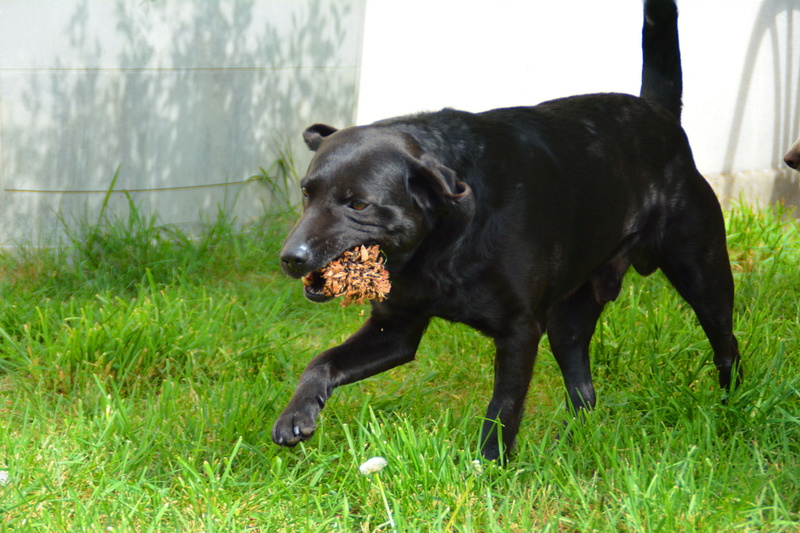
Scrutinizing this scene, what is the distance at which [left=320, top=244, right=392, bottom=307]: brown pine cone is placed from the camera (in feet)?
8.58

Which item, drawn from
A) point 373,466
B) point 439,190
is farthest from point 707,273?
point 373,466

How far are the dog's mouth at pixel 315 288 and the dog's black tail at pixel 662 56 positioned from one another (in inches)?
66.9

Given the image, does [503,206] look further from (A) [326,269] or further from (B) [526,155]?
(A) [326,269]

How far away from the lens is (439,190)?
2660mm

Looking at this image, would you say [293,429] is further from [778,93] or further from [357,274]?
[778,93]

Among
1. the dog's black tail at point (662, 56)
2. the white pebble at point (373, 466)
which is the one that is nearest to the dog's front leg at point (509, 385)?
the white pebble at point (373, 466)

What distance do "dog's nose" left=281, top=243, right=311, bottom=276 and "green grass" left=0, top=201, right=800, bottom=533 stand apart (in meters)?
0.58

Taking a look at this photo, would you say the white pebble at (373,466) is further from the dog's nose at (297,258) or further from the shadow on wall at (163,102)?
the shadow on wall at (163,102)

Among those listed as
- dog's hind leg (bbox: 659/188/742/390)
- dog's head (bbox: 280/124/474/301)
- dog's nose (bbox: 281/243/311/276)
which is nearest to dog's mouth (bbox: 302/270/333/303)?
dog's head (bbox: 280/124/474/301)

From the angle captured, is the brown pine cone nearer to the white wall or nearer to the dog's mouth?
the dog's mouth

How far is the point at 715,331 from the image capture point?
11.4ft

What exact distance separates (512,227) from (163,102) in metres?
2.66

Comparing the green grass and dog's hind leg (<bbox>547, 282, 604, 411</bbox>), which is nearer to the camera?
the green grass

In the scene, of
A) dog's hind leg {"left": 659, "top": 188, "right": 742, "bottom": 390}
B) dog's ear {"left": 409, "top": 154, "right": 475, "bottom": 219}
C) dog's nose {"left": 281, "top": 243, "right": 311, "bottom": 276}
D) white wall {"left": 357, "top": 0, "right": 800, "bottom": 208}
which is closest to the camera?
dog's nose {"left": 281, "top": 243, "right": 311, "bottom": 276}
